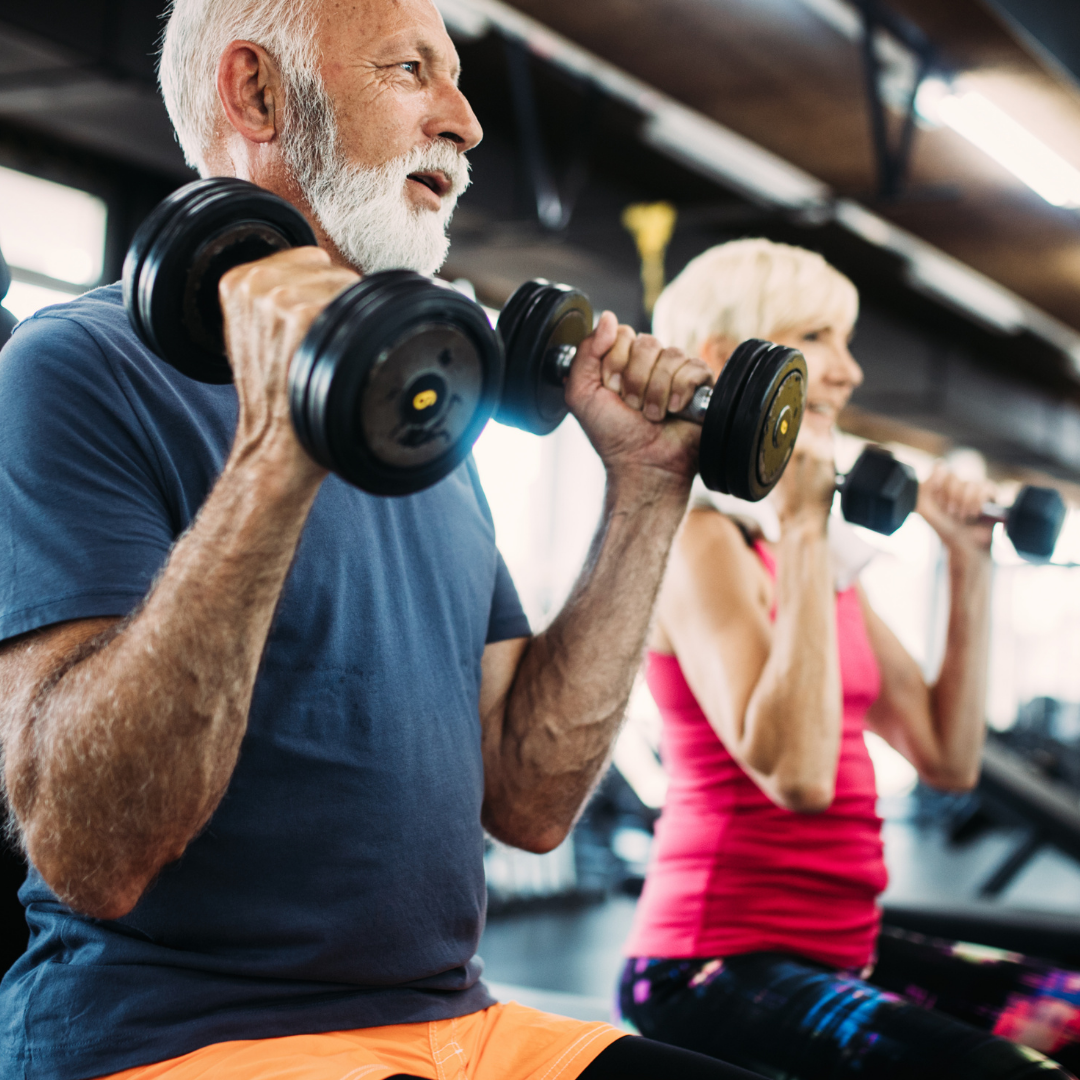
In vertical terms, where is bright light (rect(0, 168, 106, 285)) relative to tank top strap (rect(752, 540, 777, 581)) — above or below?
above

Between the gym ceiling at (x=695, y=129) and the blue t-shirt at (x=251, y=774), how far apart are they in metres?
2.98

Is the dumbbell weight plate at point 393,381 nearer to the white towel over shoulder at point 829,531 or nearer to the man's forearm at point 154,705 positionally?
the man's forearm at point 154,705

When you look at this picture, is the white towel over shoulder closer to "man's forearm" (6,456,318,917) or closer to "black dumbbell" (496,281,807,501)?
"black dumbbell" (496,281,807,501)

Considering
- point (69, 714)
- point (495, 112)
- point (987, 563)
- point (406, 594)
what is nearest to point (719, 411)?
point (406, 594)

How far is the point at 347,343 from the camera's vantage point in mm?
699

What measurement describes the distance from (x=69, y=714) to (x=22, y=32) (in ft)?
12.5

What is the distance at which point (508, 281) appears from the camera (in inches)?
255

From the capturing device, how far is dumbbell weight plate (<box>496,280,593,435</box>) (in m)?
1.23

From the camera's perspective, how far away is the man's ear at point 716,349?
66.0 inches

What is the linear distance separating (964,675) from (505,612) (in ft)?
2.98

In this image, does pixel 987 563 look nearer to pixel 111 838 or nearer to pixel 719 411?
pixel 719 411

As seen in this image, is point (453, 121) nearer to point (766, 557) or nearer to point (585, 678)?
point (585, 678)

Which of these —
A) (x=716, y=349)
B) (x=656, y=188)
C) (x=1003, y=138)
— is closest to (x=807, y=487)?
(x=716, y=349)

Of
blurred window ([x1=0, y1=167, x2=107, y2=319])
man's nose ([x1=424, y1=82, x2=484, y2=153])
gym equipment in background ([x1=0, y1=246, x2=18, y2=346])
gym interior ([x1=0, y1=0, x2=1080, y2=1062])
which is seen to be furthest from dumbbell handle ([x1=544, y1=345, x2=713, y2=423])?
blurred window ([x1=0, y1=167, x2=107, y2=319])
